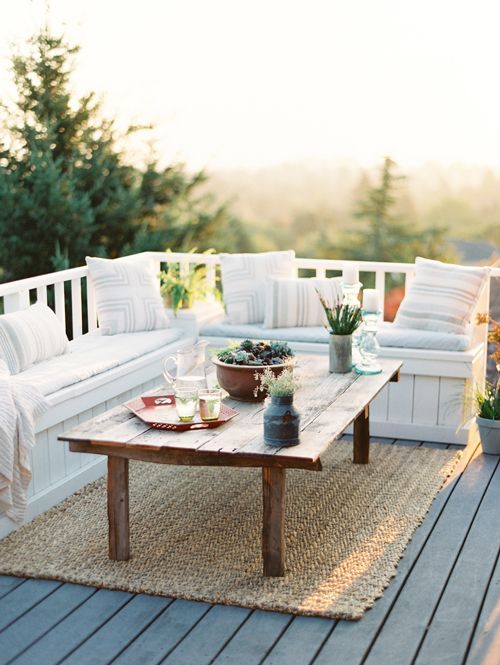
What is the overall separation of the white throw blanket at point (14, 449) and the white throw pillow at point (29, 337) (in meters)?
0.49

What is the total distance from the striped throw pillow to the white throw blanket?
230 cm

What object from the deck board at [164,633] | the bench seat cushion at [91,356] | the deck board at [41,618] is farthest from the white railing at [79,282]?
the deck board at [164,633]

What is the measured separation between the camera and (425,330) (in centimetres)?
525

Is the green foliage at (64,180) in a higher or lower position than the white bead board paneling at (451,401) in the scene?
higher

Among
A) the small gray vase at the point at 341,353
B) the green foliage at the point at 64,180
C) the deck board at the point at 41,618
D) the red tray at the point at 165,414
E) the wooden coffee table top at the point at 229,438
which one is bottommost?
the deck board at the point at 41,618

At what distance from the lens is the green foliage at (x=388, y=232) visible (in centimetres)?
1388

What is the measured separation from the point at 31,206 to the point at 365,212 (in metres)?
5.87

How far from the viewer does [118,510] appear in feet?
11.5

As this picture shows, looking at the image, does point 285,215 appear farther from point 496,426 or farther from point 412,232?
point 496,426

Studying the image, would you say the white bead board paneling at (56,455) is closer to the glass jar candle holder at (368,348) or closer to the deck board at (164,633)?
the deck board at (164,633)

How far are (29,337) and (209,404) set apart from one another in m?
1.28

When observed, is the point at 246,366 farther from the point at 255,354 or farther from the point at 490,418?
the point at 490,418

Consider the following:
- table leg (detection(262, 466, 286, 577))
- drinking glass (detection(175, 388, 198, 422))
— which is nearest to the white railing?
drinking glass (detection(175, 388, 198, 422))

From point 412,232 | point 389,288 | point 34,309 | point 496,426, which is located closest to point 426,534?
point 496,426
